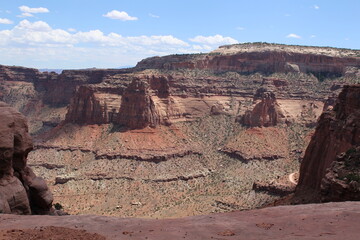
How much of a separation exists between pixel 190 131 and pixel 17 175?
7745 centimetres

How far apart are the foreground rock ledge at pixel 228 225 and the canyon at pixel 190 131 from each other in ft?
120

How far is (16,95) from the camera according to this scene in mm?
156375

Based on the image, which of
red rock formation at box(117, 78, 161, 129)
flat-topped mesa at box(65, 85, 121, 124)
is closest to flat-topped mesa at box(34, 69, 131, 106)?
flat-topped mesa at box(65, 85, 121, 124)

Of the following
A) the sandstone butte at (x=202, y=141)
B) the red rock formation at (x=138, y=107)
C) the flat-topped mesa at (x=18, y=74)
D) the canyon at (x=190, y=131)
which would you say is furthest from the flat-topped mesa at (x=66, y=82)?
the red rock formation at (x=138, y=107)

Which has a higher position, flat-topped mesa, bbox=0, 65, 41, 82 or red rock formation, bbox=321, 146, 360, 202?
flat-topped mesa, bbox=0, 65, 41, 82

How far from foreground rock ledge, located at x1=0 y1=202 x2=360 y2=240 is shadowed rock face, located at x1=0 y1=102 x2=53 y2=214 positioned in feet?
11.4

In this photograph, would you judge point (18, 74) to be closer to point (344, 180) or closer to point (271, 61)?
point (271, 61)

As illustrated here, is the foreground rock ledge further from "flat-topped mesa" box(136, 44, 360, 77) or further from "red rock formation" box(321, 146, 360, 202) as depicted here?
"flat-topped mesa" box(136, 44, 360, 77)

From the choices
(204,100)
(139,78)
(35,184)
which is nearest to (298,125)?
(204,100)

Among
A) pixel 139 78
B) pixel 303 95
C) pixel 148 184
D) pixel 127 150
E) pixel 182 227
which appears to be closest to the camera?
pixel 182 227

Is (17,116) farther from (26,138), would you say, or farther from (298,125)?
(298,125)

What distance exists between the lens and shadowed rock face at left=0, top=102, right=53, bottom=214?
28.2 meters

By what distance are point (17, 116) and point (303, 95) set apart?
91032mm

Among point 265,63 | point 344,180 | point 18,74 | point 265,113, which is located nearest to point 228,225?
point 344,180
